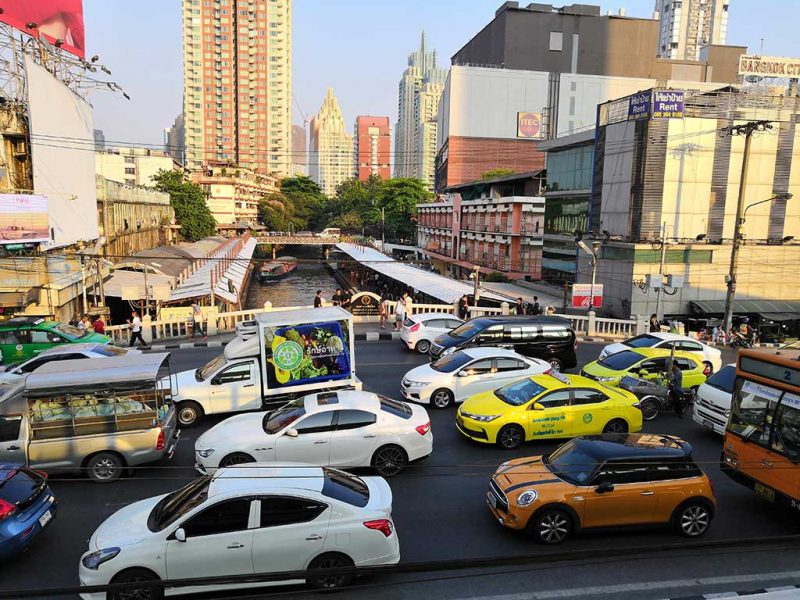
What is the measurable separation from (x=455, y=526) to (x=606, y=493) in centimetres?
231

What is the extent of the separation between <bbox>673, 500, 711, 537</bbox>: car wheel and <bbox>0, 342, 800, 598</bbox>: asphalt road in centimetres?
19

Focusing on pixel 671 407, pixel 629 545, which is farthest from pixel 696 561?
pixel 671 407

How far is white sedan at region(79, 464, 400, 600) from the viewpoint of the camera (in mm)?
6734

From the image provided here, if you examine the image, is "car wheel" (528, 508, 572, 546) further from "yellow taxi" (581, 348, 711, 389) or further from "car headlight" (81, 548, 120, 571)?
"yellow taxi" (581, 348, 711, 389)

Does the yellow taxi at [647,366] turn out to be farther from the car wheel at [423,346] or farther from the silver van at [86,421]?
the silver van at [86,421]

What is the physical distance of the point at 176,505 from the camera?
23.9 feet

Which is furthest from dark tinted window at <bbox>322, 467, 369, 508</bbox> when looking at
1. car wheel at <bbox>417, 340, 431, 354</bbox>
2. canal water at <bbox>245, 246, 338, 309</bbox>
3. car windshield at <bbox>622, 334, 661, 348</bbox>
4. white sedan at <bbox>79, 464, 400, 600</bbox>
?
canal water at <bbox>245, 246, 338, 309</bbox>

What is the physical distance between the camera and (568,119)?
90.3m

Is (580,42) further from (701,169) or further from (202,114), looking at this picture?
(202,114)

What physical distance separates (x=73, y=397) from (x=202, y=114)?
137469 millimetres

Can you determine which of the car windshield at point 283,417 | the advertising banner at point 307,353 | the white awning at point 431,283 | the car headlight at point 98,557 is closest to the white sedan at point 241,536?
the car headlight at point 98,557

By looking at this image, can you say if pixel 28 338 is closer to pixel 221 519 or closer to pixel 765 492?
pixel 221 519

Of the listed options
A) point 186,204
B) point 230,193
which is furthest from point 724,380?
point 230,193

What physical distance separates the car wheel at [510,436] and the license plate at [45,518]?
7.89 meters
